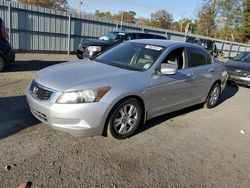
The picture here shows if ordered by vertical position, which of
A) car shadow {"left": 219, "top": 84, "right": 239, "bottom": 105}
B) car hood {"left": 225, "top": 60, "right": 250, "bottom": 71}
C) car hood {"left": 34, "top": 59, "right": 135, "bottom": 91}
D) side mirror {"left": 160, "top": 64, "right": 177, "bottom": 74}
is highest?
side mirror {"left": 160, "top": 64, "right": 177, "bottom": 74}

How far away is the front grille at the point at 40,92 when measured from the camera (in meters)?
3.98

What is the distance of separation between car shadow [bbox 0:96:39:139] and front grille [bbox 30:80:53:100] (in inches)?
27.4

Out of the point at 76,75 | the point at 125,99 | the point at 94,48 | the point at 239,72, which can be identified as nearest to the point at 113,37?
the point at 94,48

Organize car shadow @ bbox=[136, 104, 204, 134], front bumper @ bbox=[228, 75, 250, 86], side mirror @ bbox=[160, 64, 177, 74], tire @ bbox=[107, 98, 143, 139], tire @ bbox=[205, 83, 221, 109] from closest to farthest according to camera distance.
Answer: tire @ bbox=[107, 98, 143, 139]
side mirror @ bbox=[160, 64, 177, 74]
car shadow @ bbox=[136, 104, 204, 134]
tire @ bbox=[205, 83, 221, 109]
front bumper @ bbox=[228, 75, 250, 86]

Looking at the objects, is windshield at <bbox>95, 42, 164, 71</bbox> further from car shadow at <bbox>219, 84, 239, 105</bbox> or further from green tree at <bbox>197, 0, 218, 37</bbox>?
green tree at <bbox>197, 0, 218, 37</bbox>

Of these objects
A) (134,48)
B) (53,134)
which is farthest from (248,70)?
(53,134)

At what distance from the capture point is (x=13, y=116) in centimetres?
498

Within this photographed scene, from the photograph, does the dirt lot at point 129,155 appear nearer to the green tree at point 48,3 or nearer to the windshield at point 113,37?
the windshield at point 113,37

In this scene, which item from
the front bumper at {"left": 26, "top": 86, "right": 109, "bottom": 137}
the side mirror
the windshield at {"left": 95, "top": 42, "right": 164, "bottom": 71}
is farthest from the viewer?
the windshield at {"left": 95, "top": 42, "right": 164, "bottom": 71}

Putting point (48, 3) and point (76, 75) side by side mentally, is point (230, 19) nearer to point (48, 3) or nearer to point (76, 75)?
point (48, 3)

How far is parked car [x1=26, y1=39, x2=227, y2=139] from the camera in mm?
3912

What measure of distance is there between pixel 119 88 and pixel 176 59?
6.05ft

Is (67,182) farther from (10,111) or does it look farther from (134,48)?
(134,48)

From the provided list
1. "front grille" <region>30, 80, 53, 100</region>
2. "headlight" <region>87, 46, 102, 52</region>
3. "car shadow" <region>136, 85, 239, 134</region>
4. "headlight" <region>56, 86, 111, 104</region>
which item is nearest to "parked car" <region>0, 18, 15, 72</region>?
"headlight" <region>87, 46, 102, 52</region>
